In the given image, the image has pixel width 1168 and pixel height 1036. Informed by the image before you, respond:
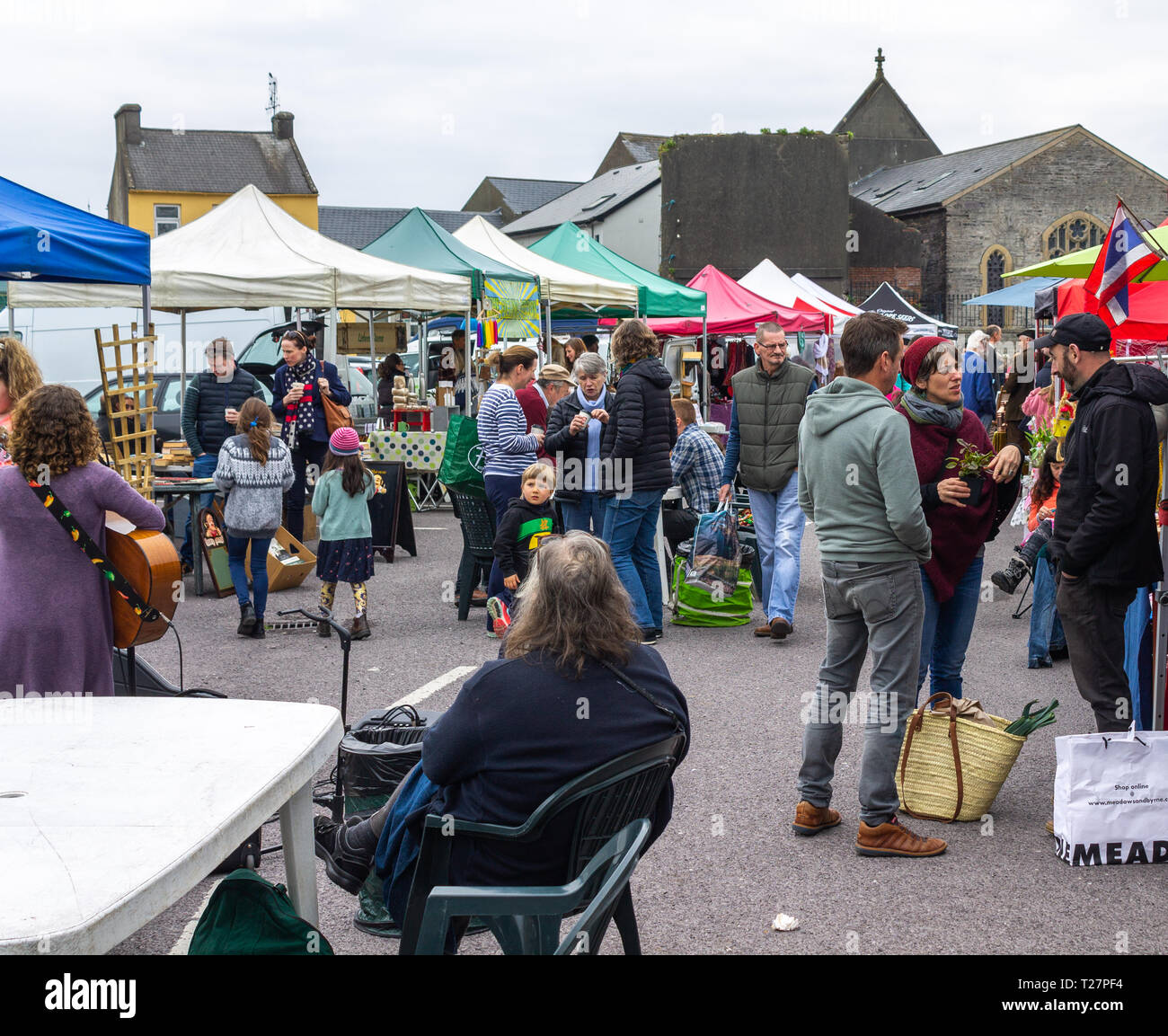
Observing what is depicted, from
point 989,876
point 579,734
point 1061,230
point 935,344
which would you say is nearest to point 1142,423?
point 935,344

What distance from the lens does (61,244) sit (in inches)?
270

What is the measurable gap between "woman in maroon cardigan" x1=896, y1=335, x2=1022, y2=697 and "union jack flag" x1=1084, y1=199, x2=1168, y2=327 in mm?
811

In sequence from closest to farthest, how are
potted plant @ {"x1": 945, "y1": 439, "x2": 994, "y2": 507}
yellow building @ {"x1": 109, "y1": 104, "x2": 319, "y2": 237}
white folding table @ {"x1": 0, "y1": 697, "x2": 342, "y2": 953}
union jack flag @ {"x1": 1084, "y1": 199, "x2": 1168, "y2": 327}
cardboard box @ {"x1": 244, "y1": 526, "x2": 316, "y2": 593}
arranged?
white folding table @ {"x1": 0, "y1": 697, "x2": 342, "y2": 953} → potted plant @ {"x1": 945, "y1": 439, "x2": 994, "y2": 507} → union jack flag @ {"x1": 1084, "y1": 199, "x2": 1168, "y2": 327} → cardboard box @ {"x1": 244, "y1": 526, "x2": 316, "y2": 593} → yellow building @ {"x1": 109, "y1": 104, "x2": 319, "y2": 237}

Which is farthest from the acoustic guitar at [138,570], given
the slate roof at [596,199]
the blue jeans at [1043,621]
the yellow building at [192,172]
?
the yellow building at [192,172]

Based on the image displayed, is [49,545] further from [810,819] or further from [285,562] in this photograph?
[285,562]

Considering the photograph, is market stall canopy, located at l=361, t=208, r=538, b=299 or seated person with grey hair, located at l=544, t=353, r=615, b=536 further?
market stall canopy, located at l=361, t=208, r=538, b=299

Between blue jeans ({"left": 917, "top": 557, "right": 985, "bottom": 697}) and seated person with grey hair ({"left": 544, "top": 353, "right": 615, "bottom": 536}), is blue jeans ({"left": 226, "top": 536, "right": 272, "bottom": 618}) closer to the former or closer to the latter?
seated person with grey hair ({"left": 544, "top": 353, "right": 615, "bottom": 536})

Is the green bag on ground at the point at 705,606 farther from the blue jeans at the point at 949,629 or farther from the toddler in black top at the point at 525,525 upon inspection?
the blue jeans at the point at 949,629

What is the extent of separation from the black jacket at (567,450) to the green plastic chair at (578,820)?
5156mm

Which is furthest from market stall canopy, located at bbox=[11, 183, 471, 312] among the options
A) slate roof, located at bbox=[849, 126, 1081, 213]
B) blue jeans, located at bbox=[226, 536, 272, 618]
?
slate roof, located at bbox=[849, 126, 1081, 213]

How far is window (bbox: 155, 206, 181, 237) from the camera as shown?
49.4 meters

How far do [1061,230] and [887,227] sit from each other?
814 cm

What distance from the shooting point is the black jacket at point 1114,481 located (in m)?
4.75
